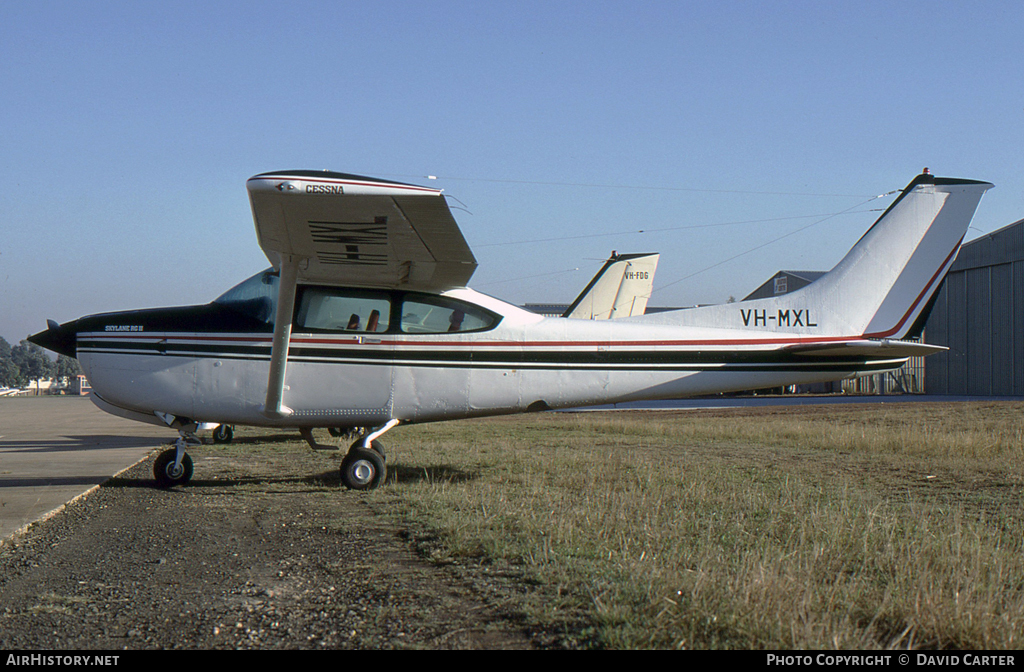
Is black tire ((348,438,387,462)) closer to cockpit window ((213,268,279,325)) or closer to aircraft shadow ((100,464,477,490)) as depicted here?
aircraft shadow ((100,464,477,490))

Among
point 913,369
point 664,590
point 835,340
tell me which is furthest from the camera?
point 913,369

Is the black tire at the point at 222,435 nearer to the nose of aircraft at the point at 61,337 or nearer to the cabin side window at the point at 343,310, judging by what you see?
the nose of aircraft at the point at 61,337

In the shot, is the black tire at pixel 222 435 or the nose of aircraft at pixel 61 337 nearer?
the nose of aircraft at pixel 61 337

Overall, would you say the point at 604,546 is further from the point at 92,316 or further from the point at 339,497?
the point at 92,316

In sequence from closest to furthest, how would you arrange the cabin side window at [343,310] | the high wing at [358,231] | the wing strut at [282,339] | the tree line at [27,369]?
the high wing at [358,231], the wing strut at [282,339], the cabin side window at [343,310], the tree line at [27,369]

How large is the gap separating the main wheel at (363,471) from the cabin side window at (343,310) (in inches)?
53.2

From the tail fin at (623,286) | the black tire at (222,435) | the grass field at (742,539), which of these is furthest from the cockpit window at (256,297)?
the tail fin at (623,286)

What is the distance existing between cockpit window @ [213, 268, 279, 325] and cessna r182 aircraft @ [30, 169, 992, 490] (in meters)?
0.02

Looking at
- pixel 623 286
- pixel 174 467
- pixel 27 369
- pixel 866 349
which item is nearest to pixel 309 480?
pixel 174 467

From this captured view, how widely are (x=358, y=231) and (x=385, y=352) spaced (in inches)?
62.8

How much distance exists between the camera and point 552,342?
27.4 ft

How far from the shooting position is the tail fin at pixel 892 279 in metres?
8.97
